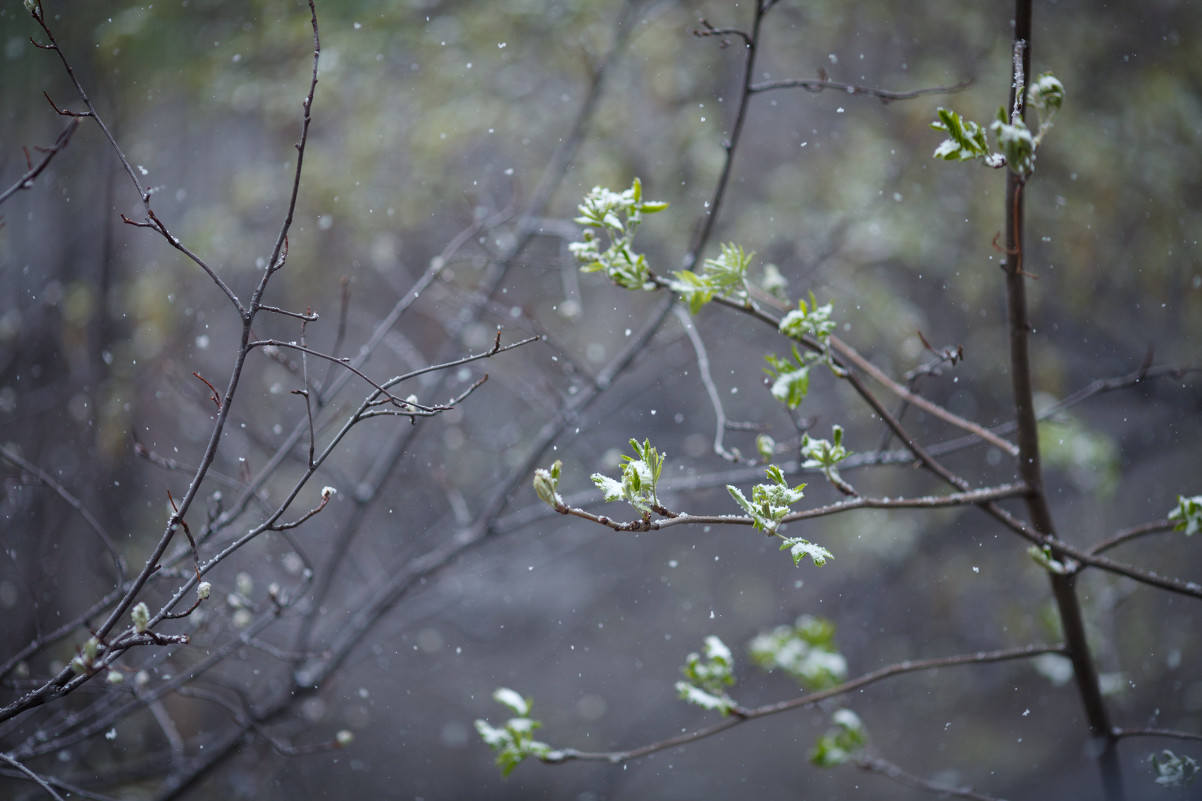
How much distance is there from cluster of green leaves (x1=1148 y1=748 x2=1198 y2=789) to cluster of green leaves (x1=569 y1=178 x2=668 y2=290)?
0.83m

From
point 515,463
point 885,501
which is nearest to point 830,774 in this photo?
point 515,463

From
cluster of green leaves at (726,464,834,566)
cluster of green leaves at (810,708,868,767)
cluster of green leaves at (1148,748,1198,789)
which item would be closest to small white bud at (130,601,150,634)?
cluster of green leaves at (726,464,834,566)

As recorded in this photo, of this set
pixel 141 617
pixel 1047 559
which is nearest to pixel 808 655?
pixel 1047 559

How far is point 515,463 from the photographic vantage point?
161cm

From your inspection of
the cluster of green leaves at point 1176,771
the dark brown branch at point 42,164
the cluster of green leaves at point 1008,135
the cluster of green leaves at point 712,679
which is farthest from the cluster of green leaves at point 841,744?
the dark brown branch at point 42,164

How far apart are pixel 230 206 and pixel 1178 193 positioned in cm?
176

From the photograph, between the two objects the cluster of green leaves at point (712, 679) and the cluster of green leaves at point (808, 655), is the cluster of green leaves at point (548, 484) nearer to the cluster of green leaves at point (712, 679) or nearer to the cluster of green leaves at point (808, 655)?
the cluster of green leaves at point (712, 679)

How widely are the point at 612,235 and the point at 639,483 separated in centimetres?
23

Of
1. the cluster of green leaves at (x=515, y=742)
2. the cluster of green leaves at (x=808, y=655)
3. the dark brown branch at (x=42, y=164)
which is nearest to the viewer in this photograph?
the dark brown branch at (x=42, y=164)

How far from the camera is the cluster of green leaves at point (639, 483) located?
0.48 m

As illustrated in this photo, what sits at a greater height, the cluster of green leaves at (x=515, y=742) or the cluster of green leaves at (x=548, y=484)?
the cluster of green leaves at (x=548, y=484)

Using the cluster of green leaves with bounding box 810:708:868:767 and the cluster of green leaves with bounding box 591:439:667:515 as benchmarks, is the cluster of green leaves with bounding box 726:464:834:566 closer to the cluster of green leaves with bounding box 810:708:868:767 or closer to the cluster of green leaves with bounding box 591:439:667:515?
the cluster of green leaves with bounding box 591:439:667:515

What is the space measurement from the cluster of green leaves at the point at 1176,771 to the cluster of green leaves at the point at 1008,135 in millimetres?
759

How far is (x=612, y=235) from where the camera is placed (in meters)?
0.60
